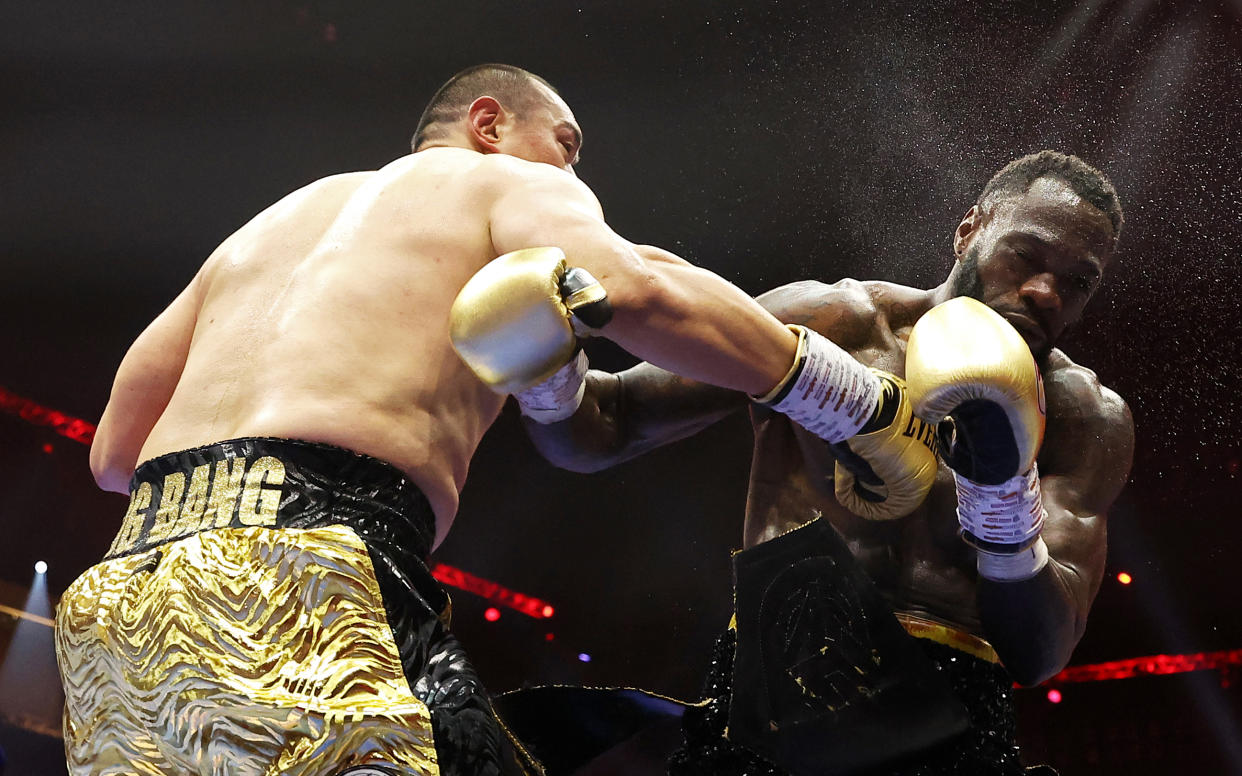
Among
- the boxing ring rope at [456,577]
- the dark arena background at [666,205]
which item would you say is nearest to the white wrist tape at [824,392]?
the dark arena background at [666,205]

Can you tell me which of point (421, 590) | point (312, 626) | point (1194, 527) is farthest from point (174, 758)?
point (1194, 527)

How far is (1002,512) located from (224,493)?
45.5 inches

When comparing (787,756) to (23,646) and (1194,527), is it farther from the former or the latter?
(23,646)

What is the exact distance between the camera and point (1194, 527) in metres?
3.32

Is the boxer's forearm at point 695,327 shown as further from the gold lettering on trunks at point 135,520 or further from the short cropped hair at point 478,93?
the short cropped hair at point 478,93

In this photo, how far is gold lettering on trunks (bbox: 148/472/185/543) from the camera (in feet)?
4.59

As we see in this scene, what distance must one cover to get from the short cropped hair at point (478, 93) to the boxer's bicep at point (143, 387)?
633mm

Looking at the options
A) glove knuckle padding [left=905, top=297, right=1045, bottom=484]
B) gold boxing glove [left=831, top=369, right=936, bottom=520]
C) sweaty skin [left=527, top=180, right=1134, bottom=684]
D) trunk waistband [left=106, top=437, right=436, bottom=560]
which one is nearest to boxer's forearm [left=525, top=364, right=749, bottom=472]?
sweaty skin [left=527, top=180, right=1134, bottom=684]

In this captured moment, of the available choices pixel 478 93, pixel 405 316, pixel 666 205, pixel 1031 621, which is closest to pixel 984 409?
pixel 1031 621

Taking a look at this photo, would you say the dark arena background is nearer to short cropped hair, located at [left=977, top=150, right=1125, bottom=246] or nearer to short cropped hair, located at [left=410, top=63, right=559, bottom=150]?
short cropped hair, located at [left=977, top=150, right=1125, bottom=246]

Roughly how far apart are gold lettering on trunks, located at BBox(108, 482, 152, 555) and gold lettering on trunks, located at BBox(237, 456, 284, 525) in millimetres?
181

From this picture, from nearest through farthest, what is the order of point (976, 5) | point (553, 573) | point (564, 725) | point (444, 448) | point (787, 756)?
point (444, 448) < point (787, 756) < point (564, 725) < point (976, 5) < point (553, 573)

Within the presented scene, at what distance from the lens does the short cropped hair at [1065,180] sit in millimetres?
2256

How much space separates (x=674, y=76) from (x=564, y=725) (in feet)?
6.56
